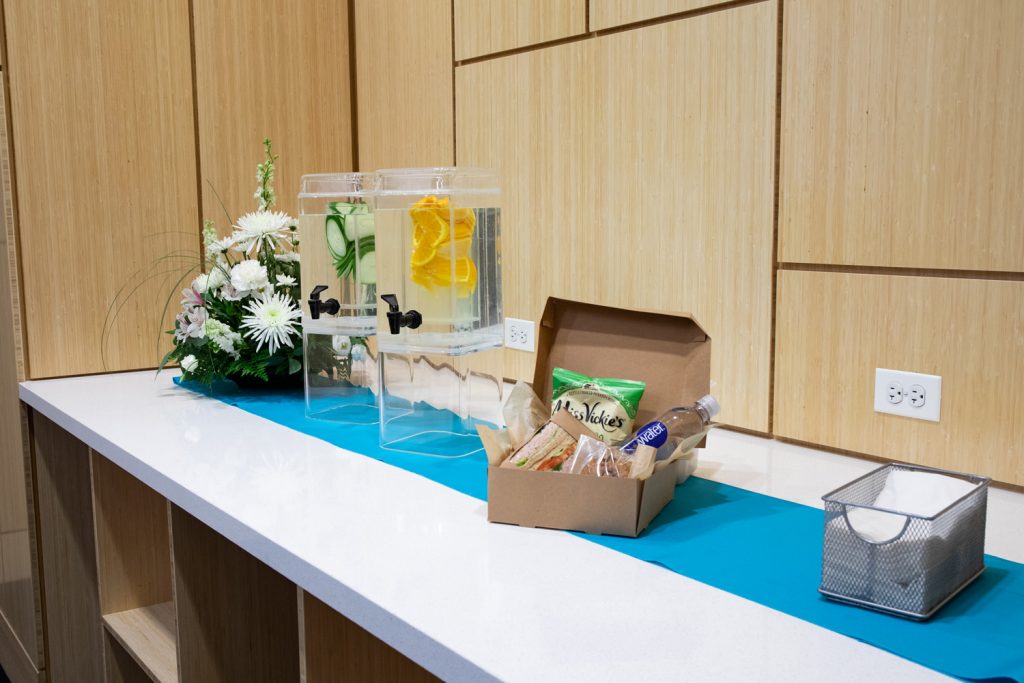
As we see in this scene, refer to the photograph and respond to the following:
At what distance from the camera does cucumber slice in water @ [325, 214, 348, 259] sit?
5.75 ft

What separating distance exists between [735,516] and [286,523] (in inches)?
22.8

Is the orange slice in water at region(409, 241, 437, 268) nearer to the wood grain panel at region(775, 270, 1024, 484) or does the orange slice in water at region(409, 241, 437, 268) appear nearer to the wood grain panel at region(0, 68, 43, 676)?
the wood grain panel at region(775, 270, 1024, 484)

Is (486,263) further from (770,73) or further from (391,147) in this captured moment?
(391,147)

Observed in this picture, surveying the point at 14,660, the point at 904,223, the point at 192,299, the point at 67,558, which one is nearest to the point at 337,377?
the point at 192,299

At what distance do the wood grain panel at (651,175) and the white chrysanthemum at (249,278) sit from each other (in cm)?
58

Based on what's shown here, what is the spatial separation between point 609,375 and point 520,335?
2.48 feet

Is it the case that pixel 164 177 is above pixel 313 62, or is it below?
below

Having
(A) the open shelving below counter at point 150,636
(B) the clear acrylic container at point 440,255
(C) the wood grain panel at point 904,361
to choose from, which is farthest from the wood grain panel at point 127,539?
(C) the wood grain panel at point 904,361

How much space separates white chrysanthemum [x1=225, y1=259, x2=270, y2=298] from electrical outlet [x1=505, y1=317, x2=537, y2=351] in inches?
23.0

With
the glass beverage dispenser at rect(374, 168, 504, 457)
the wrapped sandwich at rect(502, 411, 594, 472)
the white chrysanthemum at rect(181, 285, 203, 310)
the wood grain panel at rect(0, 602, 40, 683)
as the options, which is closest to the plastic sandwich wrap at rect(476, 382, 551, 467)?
the wrapped sandwich at rect(502, 411, 594, 472)

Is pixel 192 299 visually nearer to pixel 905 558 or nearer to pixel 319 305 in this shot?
pixel 319 305

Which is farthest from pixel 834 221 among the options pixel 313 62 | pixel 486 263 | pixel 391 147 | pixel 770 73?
pixel 313 62

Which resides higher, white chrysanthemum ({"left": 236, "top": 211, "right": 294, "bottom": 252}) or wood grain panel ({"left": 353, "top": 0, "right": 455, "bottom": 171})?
wood grain panel ({"left": 353, "top": 0, "right": 455, "bottom": 171})

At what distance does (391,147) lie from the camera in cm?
259
